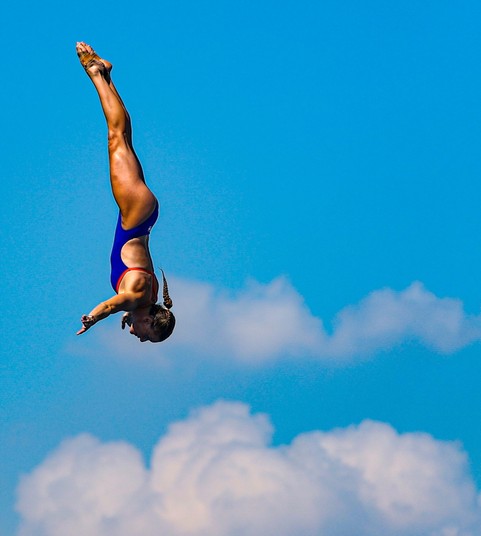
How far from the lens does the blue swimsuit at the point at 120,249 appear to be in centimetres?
2855

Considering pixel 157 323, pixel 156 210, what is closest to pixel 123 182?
pixel 156 210

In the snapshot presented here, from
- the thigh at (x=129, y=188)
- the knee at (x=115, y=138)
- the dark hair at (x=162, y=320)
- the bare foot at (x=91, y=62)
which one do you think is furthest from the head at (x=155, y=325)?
the bare foot at (x=91, y=62)

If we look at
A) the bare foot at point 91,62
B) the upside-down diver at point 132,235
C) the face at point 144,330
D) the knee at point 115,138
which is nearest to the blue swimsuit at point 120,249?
the upside-down diver at point 132,235

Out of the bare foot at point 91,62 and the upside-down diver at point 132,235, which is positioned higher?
the bare foot at point 91,62

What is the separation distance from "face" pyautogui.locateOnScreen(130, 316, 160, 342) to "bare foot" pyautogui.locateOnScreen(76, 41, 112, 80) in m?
4.57

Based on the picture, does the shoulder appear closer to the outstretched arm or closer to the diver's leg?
the outstretched arm

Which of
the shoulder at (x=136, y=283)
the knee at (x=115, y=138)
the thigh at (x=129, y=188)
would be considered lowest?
the shoulder at (x=136, y=283)

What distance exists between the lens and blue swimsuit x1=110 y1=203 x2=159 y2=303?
28547 mm

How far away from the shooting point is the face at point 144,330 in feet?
93.5

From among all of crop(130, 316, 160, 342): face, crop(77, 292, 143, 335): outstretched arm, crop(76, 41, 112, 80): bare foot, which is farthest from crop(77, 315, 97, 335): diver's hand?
crop(76, 41, 112, 80): bare foot

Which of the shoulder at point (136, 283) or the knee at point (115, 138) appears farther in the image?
the knee at point (115, 138)

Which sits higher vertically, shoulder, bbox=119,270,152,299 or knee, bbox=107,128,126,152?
knee, bbox=107,128,126,152

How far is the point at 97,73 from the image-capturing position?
29344 mm

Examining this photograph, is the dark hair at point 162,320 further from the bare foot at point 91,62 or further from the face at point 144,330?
the bare foot at point 91,62
